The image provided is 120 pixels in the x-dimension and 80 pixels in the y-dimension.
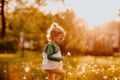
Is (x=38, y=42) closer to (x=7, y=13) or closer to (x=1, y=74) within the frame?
(x=7, y=13)

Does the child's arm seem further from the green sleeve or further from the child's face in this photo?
the child's face

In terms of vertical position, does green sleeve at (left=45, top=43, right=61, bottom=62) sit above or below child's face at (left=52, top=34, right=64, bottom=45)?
below

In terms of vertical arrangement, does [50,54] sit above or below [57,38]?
below

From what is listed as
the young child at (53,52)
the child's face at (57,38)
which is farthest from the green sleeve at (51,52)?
the child's face at (57,38)

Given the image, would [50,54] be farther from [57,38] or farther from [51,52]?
[57,38]

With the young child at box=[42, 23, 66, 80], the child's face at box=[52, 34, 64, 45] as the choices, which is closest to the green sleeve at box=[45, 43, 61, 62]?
the young child at box=[42, 23, 66, 80]

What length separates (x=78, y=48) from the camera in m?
28.1

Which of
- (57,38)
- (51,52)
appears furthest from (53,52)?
(57,38)

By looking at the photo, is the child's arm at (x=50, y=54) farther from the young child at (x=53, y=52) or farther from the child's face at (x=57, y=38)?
the child's face at (x=57, y=38)

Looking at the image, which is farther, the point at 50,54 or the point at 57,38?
the point at 57,38

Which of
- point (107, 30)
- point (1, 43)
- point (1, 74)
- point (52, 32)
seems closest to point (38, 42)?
point (1, 43)

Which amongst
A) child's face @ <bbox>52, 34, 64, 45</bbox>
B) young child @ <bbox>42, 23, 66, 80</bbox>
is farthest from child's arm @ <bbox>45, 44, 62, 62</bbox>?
child's face @ <bbox>52, 34, 64, 45</bbox>

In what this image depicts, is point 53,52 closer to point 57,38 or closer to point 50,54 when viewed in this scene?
point 50,54

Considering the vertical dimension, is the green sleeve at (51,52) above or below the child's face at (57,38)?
below
